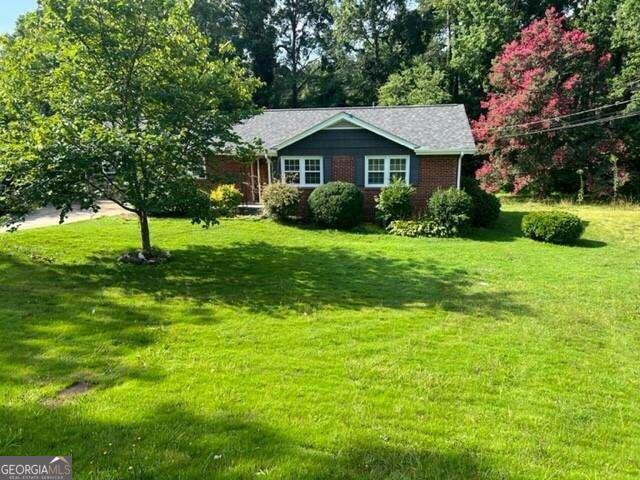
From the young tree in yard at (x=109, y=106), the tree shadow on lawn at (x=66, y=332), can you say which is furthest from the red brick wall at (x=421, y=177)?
the tree shadow on lawn at (x=66, y=332)

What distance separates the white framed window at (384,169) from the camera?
55.2 ft

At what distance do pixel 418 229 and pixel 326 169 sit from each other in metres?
4.36

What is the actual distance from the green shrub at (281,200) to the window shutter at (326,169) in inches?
55.5

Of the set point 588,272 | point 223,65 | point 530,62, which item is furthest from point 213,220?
point 530,62

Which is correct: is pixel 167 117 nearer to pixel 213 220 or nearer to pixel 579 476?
pixel 213 220

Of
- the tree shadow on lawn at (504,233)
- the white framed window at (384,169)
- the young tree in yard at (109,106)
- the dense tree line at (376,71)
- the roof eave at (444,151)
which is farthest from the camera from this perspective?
the white framed window at (384,169)

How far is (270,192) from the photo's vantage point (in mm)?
16516

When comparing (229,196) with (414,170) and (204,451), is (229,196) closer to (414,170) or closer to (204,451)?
(414,170)

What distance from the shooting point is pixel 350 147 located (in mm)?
16938

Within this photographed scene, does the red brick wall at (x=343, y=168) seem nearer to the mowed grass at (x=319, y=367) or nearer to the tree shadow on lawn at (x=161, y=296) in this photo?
the tree shadow on lawn at (x=161, y=296)

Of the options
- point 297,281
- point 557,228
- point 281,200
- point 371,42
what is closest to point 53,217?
point 281,200

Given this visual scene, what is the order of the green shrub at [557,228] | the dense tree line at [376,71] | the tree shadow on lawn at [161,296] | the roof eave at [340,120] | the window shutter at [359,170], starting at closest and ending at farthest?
the tree shadow on lawn at [161,296] < the dense tree line at [376,71] < the green shrub at [557,228] < the roof eave at [340,120] < the window shutter at [359,170]

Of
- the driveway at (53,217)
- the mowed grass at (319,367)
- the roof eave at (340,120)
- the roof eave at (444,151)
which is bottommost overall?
the mowed grass at (319,367)

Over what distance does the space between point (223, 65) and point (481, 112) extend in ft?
84.6
